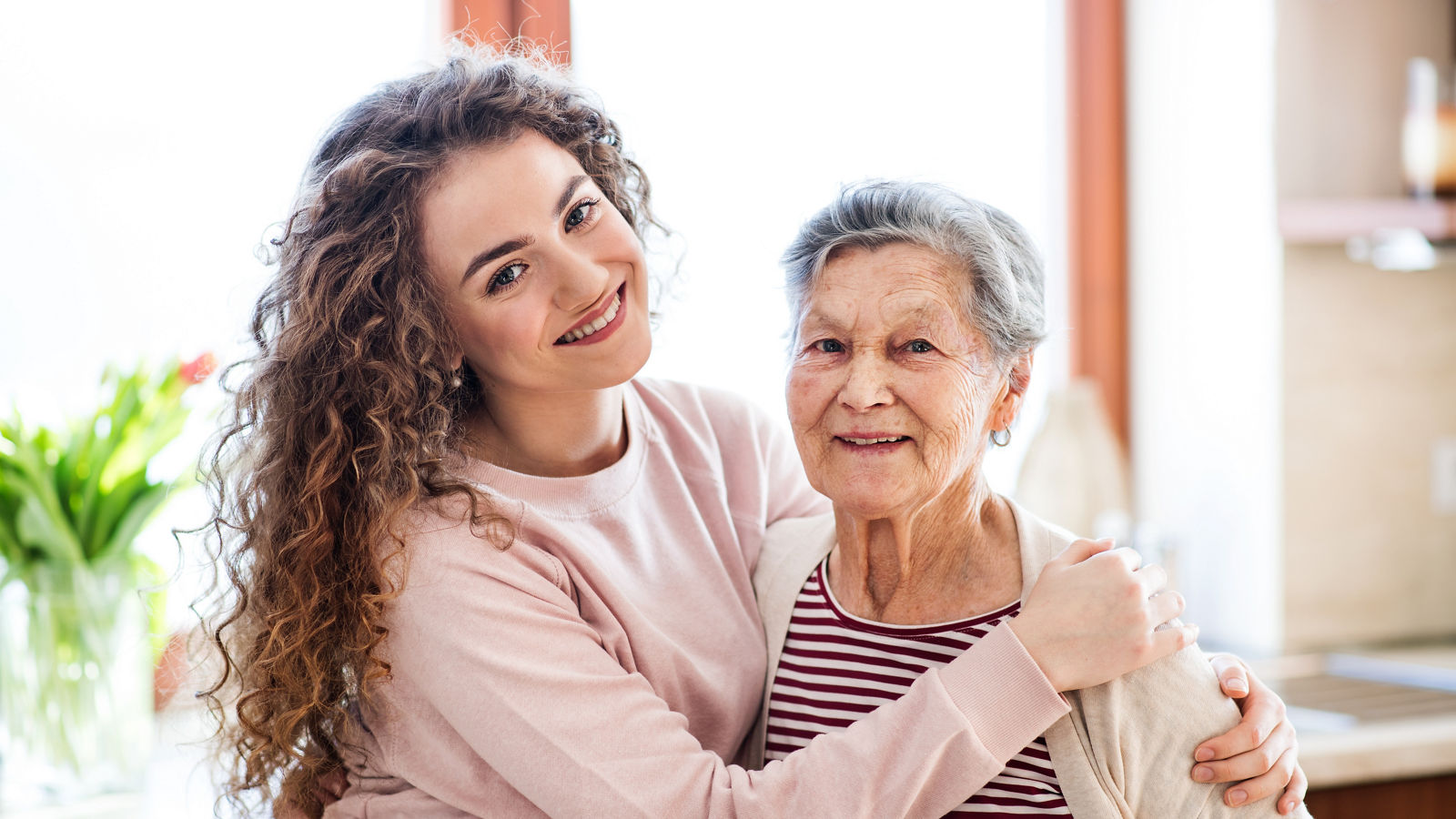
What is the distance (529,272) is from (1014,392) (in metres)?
0.55

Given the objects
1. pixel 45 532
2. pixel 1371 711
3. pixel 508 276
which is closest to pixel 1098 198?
pixel 1371 711

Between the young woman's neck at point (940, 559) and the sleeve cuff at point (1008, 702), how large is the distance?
0.52 feet

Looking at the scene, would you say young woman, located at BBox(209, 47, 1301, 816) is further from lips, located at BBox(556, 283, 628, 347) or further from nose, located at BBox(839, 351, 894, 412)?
nose, located at BBox(839, 351, 894, 412)

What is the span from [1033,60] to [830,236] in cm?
171

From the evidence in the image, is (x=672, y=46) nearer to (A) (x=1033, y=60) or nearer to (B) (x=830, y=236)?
(A) (x=1033, y=60)

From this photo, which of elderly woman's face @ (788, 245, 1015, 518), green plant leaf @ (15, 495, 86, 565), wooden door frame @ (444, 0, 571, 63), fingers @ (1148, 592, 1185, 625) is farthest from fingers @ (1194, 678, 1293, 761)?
wooden door frame @ (444, 0, 571, 63)

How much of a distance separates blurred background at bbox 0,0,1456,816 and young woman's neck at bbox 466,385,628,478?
29.4 inches

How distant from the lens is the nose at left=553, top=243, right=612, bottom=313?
1344 mm

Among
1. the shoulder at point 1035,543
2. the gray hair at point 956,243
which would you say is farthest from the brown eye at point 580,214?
the shoulder at point 1035,543

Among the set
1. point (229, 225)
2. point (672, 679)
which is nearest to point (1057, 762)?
point (672, 679)

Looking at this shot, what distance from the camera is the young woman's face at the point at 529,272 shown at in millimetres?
1336

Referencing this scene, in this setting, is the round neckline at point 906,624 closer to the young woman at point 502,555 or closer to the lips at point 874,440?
the young woman at point 502,555

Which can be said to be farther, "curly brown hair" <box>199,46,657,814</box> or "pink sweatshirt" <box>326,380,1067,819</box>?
"curly brown hair" <box>199,46,657,814</box>

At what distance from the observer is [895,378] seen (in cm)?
124
